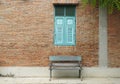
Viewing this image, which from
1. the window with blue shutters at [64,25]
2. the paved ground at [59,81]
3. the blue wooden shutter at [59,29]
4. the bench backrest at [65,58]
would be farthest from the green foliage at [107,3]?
the paved ground at [59,81]

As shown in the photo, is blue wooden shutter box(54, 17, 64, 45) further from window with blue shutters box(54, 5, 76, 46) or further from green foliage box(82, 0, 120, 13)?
green foliage box(82, 0, 120, 13)

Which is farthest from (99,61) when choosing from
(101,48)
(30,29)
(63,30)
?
(30,29)

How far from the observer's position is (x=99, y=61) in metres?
14.0

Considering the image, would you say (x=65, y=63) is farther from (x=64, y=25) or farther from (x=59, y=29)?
(x=64, y=25)

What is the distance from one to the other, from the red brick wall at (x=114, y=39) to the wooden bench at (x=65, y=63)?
Answer: 1279mm

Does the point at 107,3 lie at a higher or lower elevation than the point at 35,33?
higher

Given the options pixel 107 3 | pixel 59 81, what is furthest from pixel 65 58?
pixel 107 3

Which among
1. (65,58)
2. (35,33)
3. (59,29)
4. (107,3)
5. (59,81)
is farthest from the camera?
(59,29)

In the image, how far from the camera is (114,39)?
13938mm

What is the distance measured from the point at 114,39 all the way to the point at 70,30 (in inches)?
69.1

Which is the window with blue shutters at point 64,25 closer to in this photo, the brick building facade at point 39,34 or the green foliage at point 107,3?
the brick building facade at point 39,34

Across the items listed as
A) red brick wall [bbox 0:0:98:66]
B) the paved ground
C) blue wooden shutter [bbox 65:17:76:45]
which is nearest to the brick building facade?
red brick wall [bbox 0:0:98:66]

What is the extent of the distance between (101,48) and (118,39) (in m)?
0.75

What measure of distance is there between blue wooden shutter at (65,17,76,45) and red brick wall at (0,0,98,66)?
19 cm
